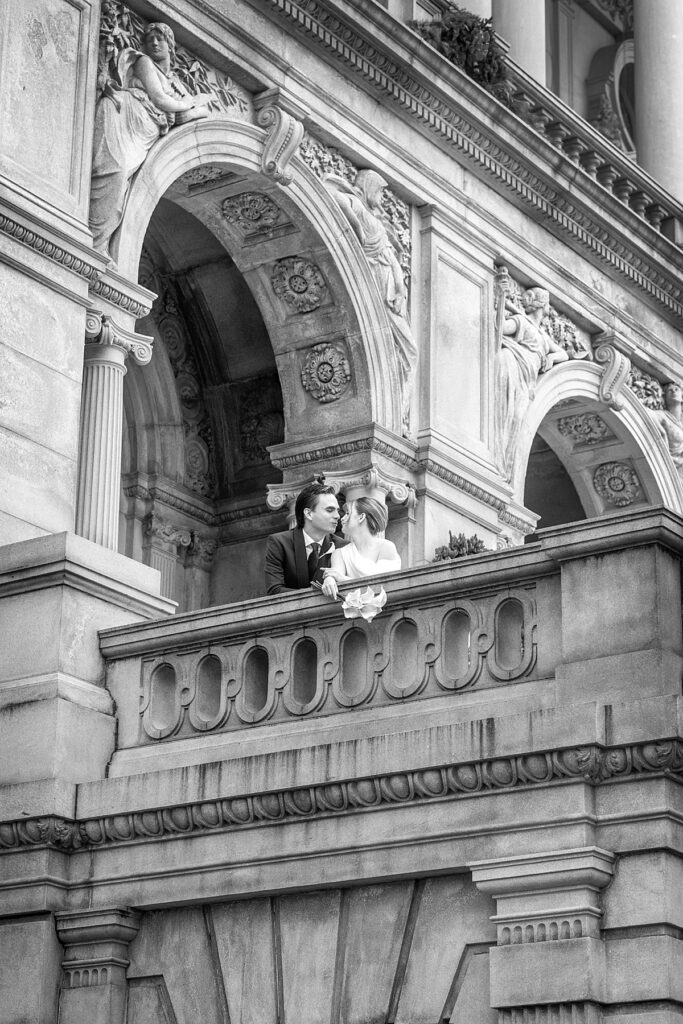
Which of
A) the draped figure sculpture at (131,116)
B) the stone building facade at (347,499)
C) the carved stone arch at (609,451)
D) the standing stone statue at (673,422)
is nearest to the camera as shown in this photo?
the stone building facade at (347,499)

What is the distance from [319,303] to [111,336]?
444 cm

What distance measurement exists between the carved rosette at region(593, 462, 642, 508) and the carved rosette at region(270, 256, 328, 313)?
6.77 m

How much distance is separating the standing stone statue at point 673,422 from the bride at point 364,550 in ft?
43.7

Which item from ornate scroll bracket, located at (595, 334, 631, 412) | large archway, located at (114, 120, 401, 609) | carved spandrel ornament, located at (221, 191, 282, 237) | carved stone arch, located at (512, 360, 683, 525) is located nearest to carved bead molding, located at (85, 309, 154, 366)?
large archway, located at (114, 120, 401, 609)

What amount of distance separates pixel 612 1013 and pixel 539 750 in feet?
4.99

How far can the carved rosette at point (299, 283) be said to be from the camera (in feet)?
70.7

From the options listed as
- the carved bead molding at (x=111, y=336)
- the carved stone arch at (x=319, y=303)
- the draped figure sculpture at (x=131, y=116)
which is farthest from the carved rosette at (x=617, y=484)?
the carved bead molding at (x=111, y=336)

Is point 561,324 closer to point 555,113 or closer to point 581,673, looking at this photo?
point 555,113

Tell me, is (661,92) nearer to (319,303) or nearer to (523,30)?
(523,30)

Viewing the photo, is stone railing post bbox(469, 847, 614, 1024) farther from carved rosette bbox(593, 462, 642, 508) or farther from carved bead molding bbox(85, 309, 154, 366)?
carved rosette bbox(593, 462, 642, 508)

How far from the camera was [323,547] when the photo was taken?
14.8m

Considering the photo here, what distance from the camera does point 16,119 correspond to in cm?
1716

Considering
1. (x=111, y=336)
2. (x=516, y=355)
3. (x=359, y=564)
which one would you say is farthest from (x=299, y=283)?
(x=359, y=564)

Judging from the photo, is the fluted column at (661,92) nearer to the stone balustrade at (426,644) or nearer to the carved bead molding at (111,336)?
the carved bead molding at (111,336)
